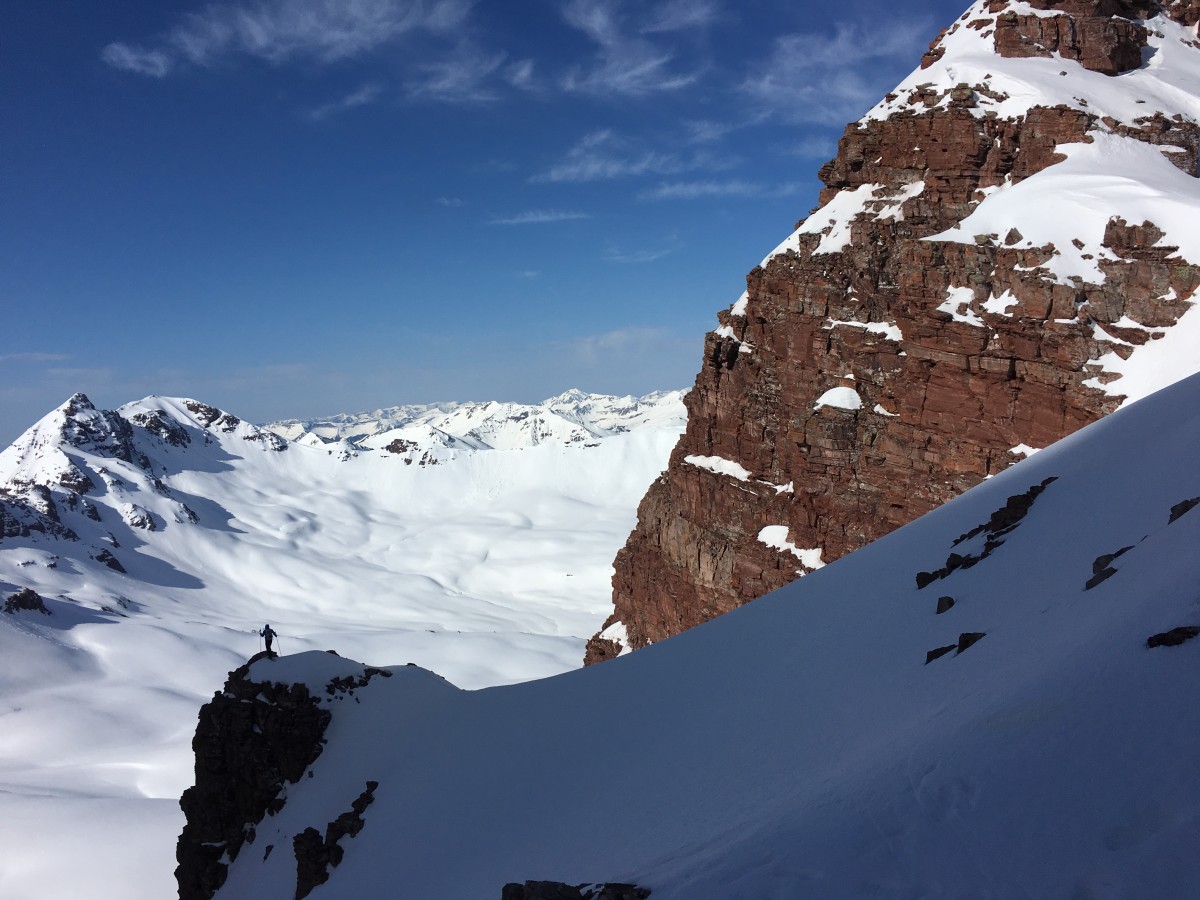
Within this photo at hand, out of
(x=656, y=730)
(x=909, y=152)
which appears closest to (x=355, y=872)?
(x=656, y=730)

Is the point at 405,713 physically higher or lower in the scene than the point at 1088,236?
lower

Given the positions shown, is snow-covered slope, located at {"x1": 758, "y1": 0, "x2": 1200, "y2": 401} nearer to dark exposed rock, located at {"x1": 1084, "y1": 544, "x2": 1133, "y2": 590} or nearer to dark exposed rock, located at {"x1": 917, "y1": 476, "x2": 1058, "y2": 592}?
dark exposed rock, located at {"x1": 917, "y1": 476, "x2": 1058, "y2": 592}

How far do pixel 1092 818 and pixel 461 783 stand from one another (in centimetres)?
1433

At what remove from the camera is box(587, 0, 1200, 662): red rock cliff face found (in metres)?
27.1

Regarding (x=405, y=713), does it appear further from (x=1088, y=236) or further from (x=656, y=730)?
(x=1088, y=236)

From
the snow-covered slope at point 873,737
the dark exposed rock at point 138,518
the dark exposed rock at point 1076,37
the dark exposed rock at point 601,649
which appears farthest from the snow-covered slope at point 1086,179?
the dark exposed rock at point 138,518

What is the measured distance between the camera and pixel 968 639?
8.77m

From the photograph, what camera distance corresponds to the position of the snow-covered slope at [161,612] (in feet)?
162

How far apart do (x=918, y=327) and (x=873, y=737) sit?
2755cm

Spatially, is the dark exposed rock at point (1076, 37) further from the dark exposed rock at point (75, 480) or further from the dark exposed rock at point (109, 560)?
the dark exposed rock at point (75, 480)

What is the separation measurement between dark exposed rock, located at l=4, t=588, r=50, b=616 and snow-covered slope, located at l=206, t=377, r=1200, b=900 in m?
109

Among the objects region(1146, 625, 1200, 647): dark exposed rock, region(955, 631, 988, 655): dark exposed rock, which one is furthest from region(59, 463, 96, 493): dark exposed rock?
region(1146, 625, 1200, 647): dark exposed rock

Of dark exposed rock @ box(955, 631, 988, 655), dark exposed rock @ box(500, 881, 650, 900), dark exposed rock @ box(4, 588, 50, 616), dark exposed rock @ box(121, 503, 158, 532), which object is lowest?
dark exposed rock @ box(500, 881, 650, 900)

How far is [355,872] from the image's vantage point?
15.5m
